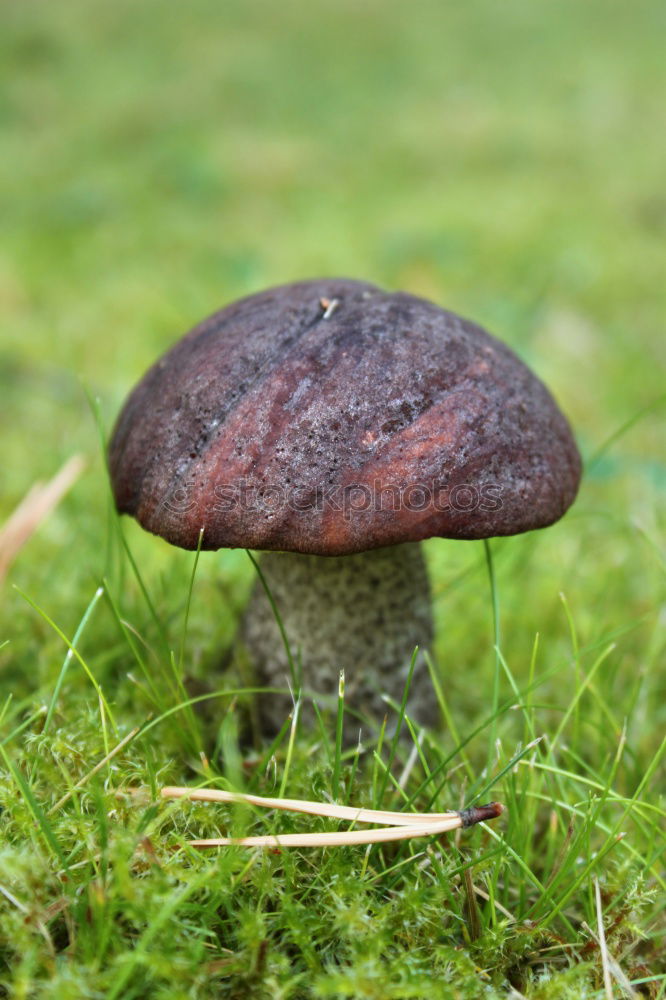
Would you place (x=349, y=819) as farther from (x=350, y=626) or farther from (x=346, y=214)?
(x=346, y=214)

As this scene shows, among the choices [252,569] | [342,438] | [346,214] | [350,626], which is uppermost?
[346,214]

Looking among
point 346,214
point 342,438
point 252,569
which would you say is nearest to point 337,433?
point 342,438

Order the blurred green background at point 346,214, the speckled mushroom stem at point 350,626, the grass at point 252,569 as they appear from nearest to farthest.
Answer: the grass at point 252,569 < the speckled mushroom stem at point 350,626 < the blurred green background at point 346,214

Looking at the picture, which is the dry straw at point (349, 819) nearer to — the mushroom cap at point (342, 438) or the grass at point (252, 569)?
the grass at point (252, 569)

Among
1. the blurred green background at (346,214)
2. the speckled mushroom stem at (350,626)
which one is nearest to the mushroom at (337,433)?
the speckled mushroom stem at (350,626)

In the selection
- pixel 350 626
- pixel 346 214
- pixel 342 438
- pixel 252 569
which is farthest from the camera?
pixel 346 214

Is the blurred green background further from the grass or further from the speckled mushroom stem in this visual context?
the speckled mushroom stem

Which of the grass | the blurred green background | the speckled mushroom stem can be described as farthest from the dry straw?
the blurred green background
